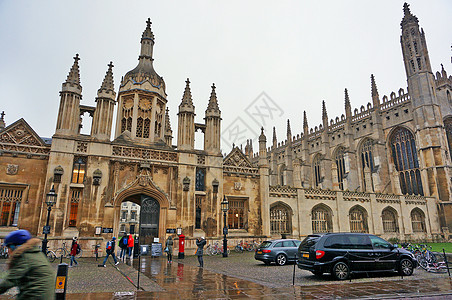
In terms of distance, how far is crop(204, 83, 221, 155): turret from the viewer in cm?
2303

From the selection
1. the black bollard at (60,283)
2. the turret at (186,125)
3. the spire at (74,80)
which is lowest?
the black bollard at (60,283)

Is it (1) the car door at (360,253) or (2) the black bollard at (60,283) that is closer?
(2) the black bollard at (60,283)

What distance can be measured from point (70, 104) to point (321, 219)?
23.2m

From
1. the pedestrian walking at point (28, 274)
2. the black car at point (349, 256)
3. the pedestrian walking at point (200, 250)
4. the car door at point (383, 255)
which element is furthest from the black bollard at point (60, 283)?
the car door at point (383, 255)

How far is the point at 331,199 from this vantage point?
91.4 feet

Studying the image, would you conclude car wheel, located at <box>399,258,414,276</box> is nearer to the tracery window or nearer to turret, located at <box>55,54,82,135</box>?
turret, located at <box>55,54,82,135</box>

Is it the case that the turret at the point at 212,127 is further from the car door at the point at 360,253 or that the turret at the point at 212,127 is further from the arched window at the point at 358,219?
the arched window at the point at 358,219

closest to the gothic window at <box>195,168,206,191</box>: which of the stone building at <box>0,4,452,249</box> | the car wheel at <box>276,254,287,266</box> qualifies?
the stone building at <box>0,4,452,249</box>

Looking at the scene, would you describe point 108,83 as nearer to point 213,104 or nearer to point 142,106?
point 142,106

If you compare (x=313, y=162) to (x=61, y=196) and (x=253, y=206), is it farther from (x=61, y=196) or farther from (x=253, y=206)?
(x=61, y=196)

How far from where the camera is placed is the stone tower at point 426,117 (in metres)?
36.7

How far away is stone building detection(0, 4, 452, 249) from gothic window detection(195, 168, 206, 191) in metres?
0.11

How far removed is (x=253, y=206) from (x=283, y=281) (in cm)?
1331

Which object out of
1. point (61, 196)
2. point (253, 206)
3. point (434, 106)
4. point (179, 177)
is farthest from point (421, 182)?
point (61, 196)
